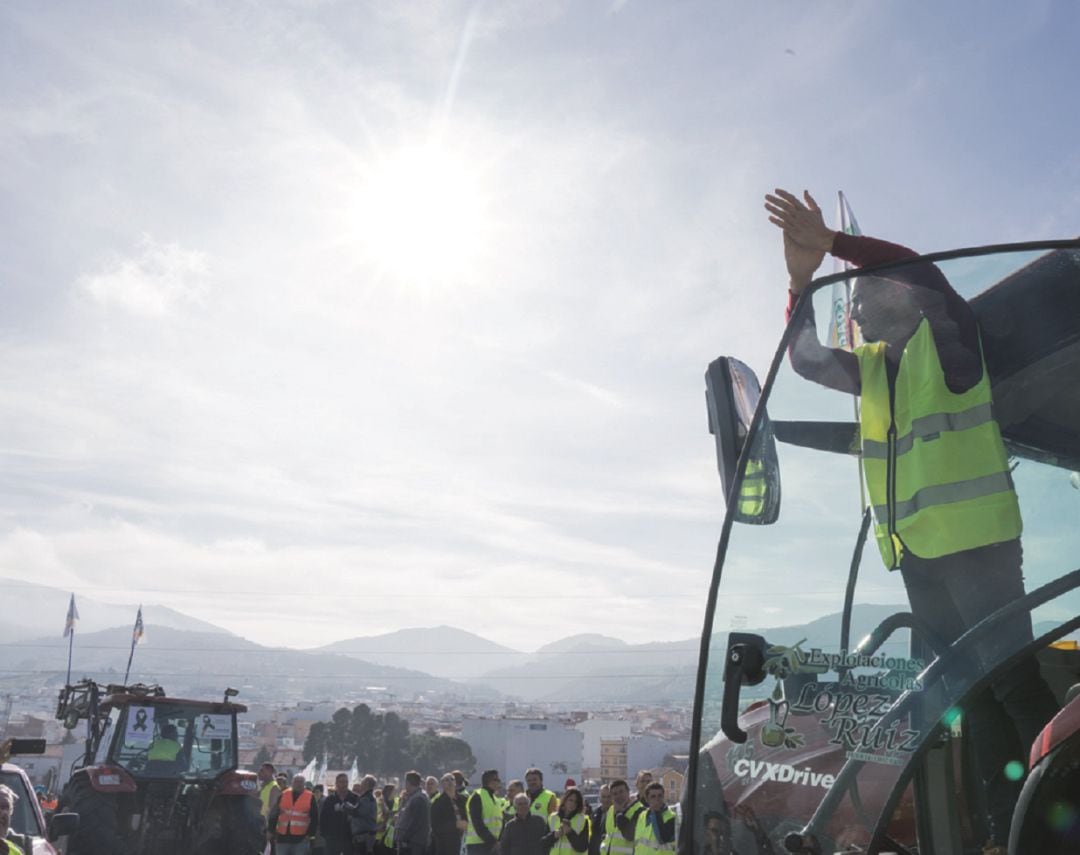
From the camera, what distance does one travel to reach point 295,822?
460 inches

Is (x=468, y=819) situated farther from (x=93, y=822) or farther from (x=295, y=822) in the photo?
(x=93, y=822)

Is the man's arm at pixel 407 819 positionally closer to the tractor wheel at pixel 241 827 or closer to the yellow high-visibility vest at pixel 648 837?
the tractor wheel at pixel 241 827

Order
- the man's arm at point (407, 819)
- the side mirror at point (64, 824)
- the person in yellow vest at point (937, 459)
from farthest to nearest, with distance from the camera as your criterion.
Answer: the man's arm at point (407, 819) → the side mirror at point (64, 824) → the person in yellow vest at point (937, 459)

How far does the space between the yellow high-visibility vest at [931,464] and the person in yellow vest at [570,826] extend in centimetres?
750

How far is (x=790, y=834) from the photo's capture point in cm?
215

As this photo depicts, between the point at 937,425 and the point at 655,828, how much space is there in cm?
595

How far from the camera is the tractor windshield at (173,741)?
11203 millimetres

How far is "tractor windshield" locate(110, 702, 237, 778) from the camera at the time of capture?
11.2 metres

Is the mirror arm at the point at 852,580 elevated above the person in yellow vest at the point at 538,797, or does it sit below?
above

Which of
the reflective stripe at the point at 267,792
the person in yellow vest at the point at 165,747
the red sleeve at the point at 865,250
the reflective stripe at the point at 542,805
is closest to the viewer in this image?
the red sleeve at the point at 865,250

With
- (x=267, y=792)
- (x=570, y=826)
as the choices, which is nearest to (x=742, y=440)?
(x=570, y=826)

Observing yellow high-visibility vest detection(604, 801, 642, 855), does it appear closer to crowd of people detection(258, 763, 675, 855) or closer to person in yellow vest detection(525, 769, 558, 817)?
crowd of people detection(258, 763, 675, 855)

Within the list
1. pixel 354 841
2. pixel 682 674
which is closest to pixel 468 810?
pixel 354 841

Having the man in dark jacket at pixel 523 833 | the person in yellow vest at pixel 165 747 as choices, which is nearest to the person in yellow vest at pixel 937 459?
the man in dark jacket at pixel 523 833
